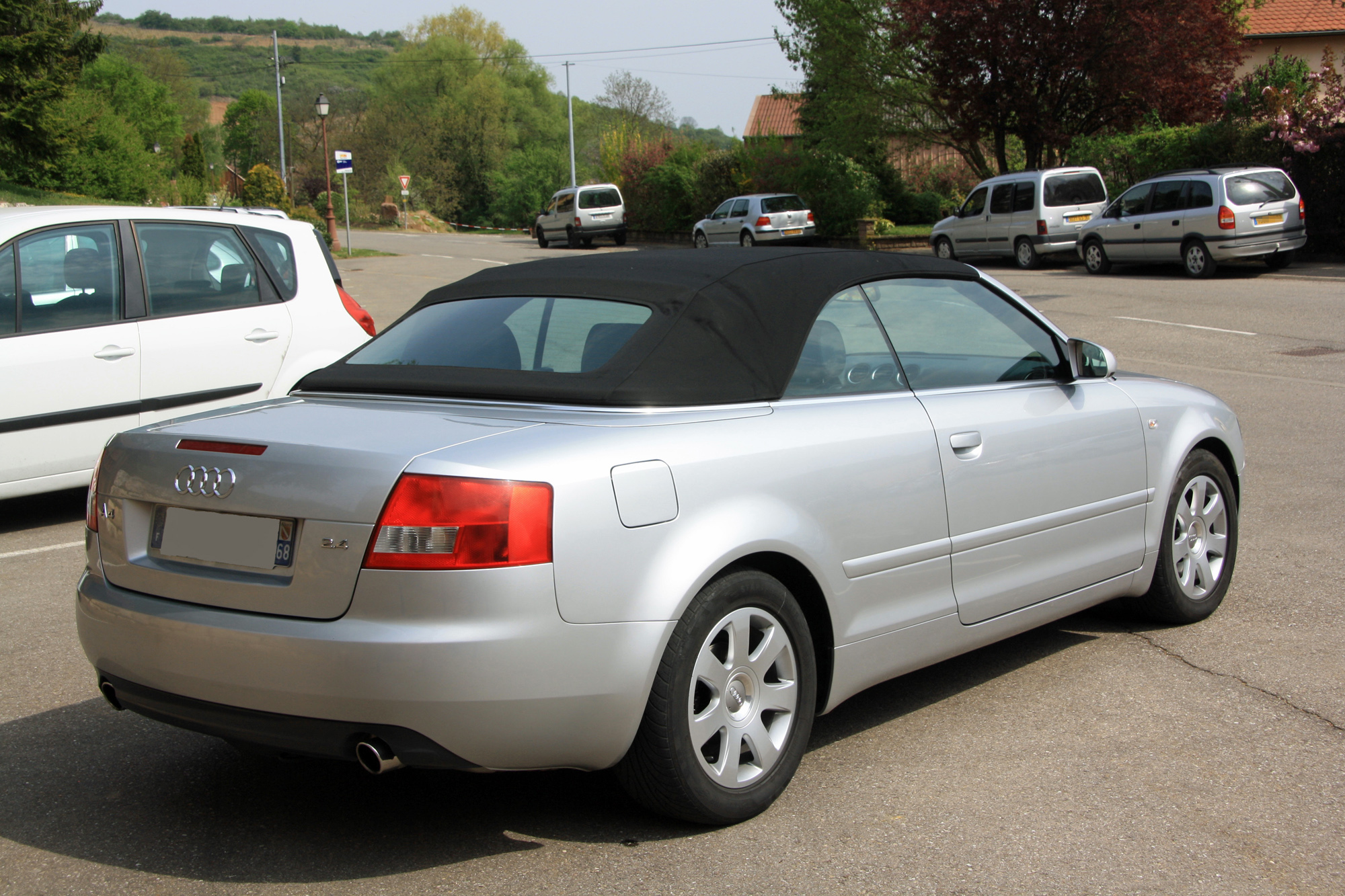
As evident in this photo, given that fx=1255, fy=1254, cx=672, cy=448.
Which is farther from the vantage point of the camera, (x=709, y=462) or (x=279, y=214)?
(x=279, y=214)

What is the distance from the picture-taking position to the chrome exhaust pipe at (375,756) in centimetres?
291

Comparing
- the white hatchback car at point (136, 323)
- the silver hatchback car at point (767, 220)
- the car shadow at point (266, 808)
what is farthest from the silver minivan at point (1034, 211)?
the car shadow at point (266, 808)

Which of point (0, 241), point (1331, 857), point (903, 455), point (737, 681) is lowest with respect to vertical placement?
point (1331, 857)

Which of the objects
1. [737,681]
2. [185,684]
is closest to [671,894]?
[737,681]

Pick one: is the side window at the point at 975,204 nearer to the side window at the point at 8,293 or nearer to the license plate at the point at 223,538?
the side window at the point at 8,293

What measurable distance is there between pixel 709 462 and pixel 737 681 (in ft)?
1.98

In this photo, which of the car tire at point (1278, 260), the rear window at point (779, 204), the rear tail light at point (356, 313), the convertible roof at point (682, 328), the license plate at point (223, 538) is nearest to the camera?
the license plate at point (223, 538)

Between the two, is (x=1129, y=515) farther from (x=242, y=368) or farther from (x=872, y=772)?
(x=242, y=368)

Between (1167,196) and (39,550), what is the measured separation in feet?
62.3

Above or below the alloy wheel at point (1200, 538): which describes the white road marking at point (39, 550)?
below

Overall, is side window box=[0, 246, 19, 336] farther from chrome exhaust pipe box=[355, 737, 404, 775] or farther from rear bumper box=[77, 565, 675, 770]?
chrome exhaust pipe box=[355, 737, 404, 775]

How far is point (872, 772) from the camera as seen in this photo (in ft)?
12.0

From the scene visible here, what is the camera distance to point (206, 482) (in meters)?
3.16

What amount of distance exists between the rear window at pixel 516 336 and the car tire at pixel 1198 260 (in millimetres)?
18850
